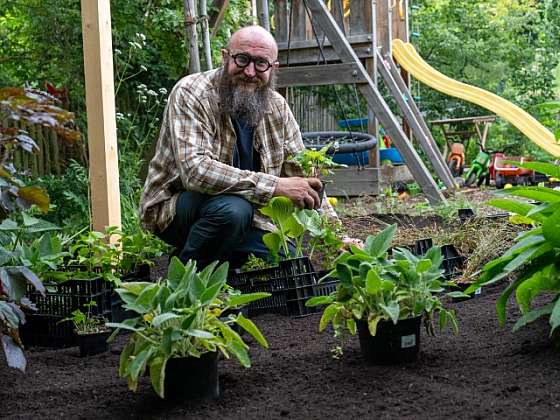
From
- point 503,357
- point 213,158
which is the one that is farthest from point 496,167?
point 503,357

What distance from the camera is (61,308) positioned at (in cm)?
312

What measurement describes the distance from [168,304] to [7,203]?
556 millimetres

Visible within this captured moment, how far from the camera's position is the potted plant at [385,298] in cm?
228

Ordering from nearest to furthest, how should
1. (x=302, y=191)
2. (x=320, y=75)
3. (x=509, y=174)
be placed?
1. (x=302, y=191)
2. (x=320, y=75)
3. (x=509, y=174)

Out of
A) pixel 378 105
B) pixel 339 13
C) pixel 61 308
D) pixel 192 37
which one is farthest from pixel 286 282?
pixel 339 13

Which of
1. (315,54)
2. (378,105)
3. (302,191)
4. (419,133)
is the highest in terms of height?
(315,54)

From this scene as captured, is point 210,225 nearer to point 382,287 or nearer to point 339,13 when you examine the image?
point 382,287

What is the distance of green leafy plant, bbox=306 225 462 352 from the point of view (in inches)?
89.3

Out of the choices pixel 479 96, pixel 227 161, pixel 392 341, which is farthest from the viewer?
pixel 479 96

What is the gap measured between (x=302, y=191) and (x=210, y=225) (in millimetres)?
470

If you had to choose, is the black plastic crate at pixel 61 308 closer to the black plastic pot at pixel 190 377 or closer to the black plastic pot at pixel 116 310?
the black plastic pot at pixel 116 310

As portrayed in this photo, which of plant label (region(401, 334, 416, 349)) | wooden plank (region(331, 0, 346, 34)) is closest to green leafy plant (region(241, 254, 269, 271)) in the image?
plant label (region(401, 334, 416, 349))

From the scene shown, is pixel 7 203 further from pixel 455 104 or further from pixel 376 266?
pixel 455 104

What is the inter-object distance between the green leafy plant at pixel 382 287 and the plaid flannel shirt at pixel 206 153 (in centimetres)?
113
